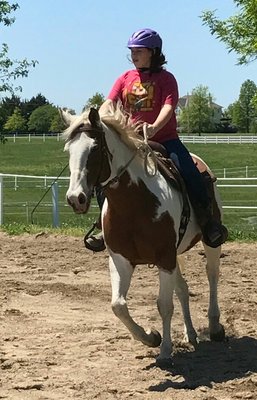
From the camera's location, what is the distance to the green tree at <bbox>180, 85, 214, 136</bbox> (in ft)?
362

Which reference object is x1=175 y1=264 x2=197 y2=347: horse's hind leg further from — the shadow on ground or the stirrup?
the stirrup

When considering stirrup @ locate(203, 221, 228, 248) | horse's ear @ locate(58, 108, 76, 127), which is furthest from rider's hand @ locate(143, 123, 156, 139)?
stirrup @ locate(203, 221, 228, 248)

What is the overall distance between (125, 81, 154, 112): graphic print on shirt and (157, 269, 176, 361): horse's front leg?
1357 mm

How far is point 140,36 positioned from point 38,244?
728 cm

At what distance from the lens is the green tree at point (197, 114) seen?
110 m

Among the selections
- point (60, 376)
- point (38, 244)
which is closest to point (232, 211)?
point (38, 244)

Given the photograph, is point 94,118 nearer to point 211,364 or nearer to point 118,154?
point 118,154

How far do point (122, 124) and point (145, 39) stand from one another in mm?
829

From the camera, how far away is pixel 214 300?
641 cm

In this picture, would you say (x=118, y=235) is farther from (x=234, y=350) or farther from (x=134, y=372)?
(x=234, y=350)

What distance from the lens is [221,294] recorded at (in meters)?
8.30

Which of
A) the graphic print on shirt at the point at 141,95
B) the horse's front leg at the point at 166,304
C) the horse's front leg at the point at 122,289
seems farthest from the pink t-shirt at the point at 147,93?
the horse's front leg at the point at 166,304

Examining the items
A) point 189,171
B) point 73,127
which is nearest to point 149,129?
point 189,171

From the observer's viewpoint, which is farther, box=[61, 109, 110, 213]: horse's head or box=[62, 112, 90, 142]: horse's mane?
box=[62, 112, 90, 142]: horse's mane
